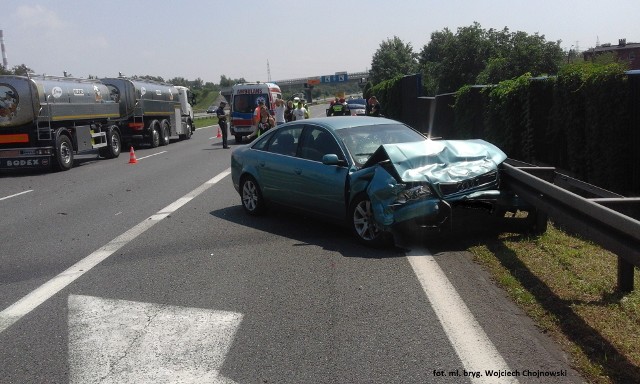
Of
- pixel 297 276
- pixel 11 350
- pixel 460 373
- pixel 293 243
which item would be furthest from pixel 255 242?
pixel 460 373

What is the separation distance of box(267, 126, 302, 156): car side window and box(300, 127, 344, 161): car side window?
230 mm

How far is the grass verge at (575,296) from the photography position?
4.40m

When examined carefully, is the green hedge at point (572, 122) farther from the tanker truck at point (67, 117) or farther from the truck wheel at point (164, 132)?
the truck wheel at point (164, 132)

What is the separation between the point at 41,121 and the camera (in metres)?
19.4

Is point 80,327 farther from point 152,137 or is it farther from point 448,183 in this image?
point 152,137

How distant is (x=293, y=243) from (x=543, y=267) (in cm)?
310

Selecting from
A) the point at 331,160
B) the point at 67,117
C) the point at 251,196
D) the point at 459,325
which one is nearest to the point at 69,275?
the point at 331,160

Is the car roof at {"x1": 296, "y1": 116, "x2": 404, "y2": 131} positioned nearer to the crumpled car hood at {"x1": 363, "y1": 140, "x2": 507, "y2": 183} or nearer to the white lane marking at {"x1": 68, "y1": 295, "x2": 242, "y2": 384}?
the crumpled car hood at {"x1": 363, "y1": 140, "x2": 507, "y2": 183}

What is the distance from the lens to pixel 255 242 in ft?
28.1

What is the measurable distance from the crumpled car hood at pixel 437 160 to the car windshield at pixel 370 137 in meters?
0.54

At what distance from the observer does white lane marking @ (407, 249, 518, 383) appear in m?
4.37

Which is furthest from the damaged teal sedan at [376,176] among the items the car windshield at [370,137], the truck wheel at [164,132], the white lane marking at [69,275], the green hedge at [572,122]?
the truck wheel at [164,132]

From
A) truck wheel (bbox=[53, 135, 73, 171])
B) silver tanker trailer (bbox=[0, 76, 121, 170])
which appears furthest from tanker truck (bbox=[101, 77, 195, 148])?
truck wheel (bbox=[53, 135, 73, 171])

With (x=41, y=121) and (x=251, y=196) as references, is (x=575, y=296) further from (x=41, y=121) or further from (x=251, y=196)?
(x=41, y=121)
